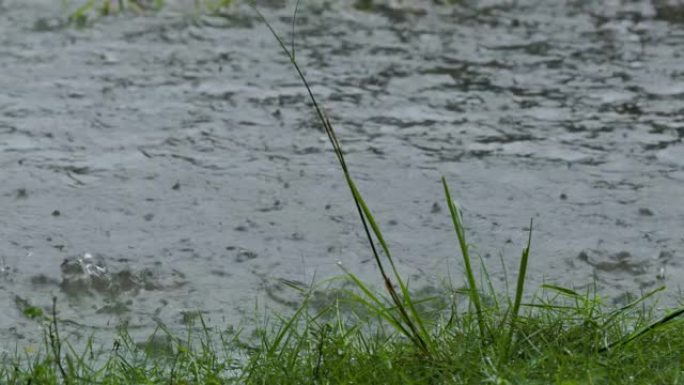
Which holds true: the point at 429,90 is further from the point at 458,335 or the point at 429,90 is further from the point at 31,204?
the point at 458,335

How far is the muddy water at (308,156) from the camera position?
3.81m

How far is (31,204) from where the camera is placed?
14.2 feet

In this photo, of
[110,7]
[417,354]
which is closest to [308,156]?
[417,354]

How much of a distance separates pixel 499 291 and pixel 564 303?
31cm

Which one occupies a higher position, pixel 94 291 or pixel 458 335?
pixel 458 335

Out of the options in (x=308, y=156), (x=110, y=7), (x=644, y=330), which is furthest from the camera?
(x=110, y=7)

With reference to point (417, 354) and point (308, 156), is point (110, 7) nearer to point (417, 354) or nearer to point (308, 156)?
point (308, 156)

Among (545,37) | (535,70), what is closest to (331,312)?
(535,70)

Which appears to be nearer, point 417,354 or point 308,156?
point 417,354

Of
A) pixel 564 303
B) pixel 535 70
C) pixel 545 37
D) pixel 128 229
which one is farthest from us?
pixel 545 37

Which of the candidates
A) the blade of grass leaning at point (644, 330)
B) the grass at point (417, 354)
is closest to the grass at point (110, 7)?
the grass at point (417, 354)

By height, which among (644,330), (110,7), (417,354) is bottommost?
(110,7)

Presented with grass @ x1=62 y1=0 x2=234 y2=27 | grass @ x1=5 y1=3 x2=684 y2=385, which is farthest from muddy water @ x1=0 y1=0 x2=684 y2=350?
grass @ x1=5 y1=3 x2=684 y2=385

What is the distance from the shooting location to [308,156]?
488 cm
